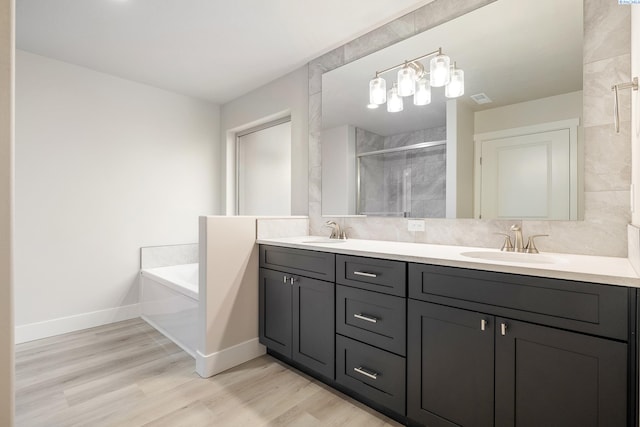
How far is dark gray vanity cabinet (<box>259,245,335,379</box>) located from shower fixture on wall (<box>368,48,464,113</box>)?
125cm

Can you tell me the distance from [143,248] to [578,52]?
12.4ft

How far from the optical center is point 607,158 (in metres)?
1.51

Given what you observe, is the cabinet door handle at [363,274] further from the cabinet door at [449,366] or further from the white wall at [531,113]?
the white wall at [531,113]

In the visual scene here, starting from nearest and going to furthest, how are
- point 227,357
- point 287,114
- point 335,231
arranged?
point 227,357 → point 335,231 → point 287,114

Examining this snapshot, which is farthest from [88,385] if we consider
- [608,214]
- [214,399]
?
[608,214]

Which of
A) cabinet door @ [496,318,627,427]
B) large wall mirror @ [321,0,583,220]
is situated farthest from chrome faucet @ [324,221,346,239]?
cabinet door @ [496,318,627,427]

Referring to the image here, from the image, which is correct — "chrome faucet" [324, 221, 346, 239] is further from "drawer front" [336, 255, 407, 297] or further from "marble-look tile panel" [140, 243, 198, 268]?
"marble-look tile panel" [140, 243, 198, 268]

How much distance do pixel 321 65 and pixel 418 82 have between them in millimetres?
996

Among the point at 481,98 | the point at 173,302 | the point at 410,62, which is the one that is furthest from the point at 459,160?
the point at 173,302

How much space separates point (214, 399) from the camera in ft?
6.13

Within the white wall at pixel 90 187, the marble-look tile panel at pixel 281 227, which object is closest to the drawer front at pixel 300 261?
the marble-look tile panel at pixel 281 227

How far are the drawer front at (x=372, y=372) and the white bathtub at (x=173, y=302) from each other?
45.3 inches

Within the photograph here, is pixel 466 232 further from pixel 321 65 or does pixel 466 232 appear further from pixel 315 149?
pixel 321 65

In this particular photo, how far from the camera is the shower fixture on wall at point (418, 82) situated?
6.58 feet
